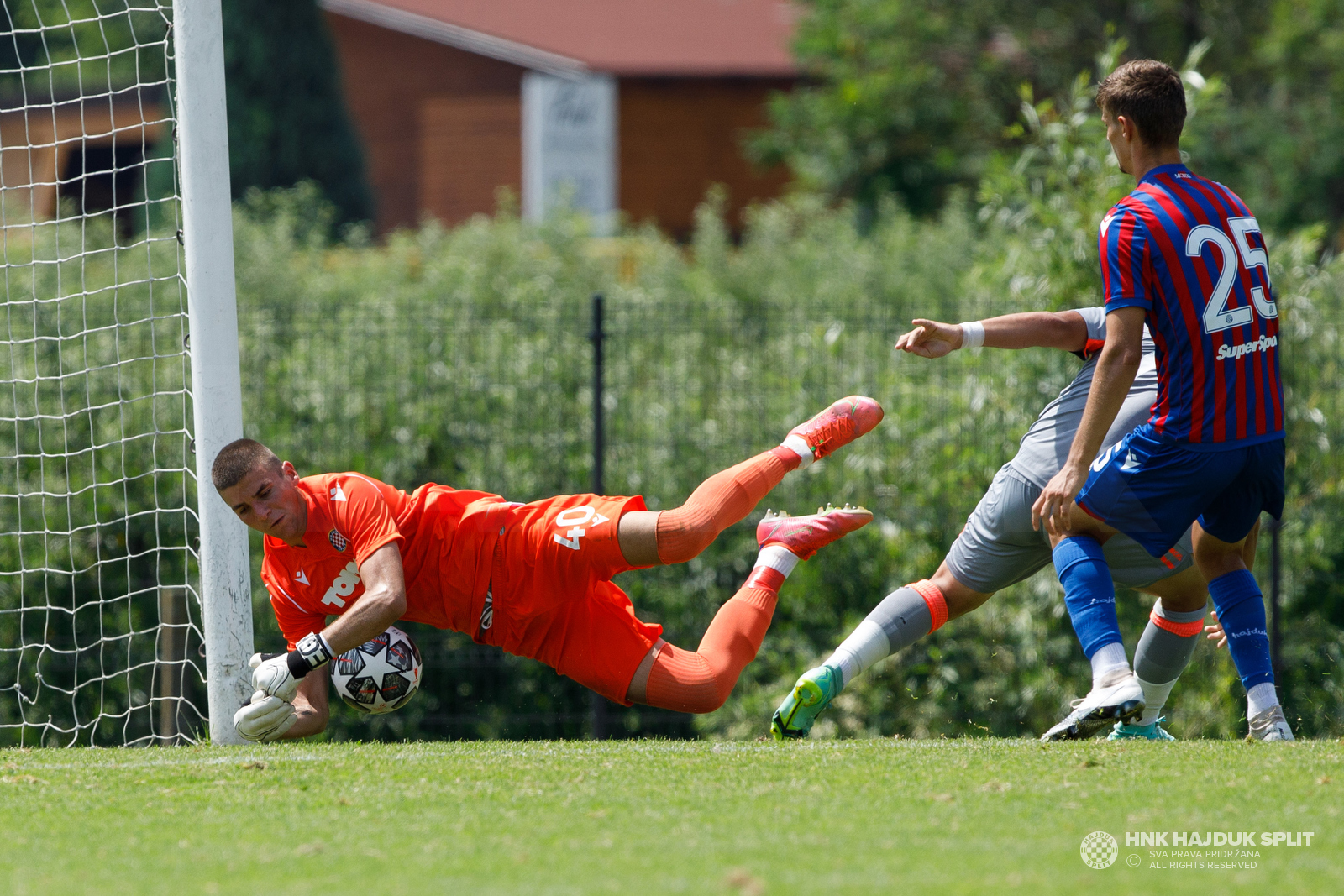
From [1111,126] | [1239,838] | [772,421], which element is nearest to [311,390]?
[772,421]

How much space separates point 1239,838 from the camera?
3391 millimetres

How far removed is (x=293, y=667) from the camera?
4.76 m

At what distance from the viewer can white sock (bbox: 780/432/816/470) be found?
570 cm

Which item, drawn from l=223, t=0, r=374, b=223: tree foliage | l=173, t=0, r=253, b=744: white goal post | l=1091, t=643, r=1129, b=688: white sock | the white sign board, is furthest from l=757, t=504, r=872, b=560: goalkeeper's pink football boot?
the white sign board

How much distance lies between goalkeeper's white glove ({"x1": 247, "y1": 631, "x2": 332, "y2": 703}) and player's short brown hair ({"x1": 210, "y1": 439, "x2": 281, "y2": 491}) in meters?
0.65

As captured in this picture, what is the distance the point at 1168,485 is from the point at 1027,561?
31.1 inches

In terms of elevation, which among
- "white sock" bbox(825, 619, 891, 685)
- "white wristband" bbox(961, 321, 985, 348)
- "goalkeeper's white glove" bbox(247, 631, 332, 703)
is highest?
"white wristband" bbox(961, 321, 985, 348)

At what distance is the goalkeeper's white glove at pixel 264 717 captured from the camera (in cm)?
480

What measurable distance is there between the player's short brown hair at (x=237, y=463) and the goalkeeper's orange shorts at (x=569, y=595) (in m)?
0.98

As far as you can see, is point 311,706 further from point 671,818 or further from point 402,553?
point 671,818

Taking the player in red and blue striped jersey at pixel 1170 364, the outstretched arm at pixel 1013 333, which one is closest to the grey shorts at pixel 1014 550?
the player in red and blue striped jersey at pixel 1170 364

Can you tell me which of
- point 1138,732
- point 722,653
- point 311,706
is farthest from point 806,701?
point 311,706

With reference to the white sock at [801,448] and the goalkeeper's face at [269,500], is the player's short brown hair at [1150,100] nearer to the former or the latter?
the white sock at [801,448]

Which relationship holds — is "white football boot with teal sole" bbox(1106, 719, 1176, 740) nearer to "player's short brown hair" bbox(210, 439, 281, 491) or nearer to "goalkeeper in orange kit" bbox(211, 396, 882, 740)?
"goalkeeper in orange kit" bbox(211, 396, 882, 740)
